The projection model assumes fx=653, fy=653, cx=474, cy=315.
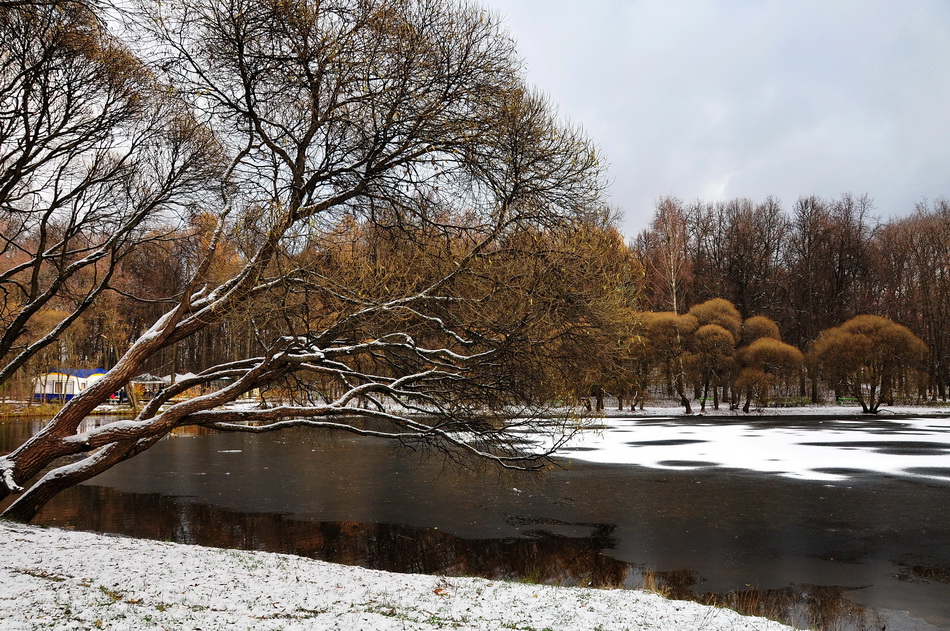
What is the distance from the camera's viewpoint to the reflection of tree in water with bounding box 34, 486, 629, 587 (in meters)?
9.68

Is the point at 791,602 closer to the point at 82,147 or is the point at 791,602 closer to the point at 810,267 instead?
the point at 82,147

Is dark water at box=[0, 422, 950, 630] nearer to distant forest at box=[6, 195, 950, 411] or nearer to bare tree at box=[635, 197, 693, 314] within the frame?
distant forest at box=[6, 195, 950, 411]

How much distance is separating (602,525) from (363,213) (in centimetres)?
724

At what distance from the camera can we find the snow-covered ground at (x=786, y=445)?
61.9 ft

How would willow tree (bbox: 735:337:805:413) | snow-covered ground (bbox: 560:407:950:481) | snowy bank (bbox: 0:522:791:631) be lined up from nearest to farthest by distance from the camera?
snowy bank (bbox: 0:522:791:631)
snow-covered ground (bbox: 560:407:950:481)
willow tree (bbox: 735:337:805:413)

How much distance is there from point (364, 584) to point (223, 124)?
7507 mm

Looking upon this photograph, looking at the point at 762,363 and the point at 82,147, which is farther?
the point at 762,363

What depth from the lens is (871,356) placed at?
1591 inches

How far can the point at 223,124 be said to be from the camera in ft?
34.6

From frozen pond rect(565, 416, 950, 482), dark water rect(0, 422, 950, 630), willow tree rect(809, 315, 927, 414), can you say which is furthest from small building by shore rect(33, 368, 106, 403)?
willow tree rect(809, 315, 927, 414)

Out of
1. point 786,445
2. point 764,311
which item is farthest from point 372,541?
point 764,311

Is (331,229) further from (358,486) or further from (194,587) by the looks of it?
(358,486)

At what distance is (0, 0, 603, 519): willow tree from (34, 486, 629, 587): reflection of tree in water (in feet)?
6.06

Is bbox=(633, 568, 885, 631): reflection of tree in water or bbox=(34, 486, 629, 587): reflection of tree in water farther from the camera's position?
bbox=(34, 486, 629, 587): reflection of tree in water
